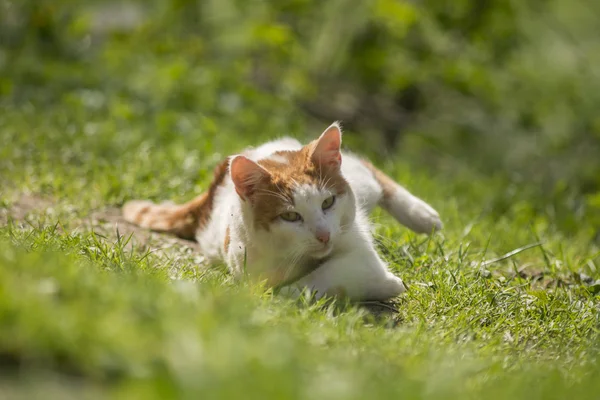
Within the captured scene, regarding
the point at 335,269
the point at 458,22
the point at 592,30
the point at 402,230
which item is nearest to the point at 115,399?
the point at 335,269

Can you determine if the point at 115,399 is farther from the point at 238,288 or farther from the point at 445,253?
the point at 445,253

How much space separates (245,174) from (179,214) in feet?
3.53

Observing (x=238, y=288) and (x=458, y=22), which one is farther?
(x=458, y=22)

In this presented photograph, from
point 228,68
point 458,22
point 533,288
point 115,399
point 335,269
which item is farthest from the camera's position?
point 228,68

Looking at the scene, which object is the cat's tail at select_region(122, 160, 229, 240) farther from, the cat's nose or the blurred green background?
the blurred green background

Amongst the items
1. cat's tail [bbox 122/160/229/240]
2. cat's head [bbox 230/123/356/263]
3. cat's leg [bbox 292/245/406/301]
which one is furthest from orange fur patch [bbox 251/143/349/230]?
cat's tail [bbox 122/160/229/240]

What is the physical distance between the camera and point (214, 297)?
2.25 meters

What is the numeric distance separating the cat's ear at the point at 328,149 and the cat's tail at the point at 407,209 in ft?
2.34

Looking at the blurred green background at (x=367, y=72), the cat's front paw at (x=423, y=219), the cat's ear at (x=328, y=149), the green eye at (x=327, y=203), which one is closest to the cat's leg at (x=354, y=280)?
the green eye at (x=327, y=203)

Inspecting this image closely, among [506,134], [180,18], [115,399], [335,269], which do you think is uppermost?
[180,18]

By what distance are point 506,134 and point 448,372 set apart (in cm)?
632

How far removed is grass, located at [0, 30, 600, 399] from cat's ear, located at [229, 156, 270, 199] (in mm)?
398

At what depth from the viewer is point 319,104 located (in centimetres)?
852

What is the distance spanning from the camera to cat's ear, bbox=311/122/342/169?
123 inches
